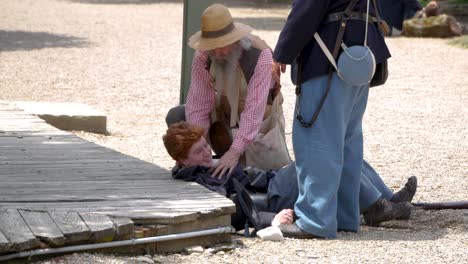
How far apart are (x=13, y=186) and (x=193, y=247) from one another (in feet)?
3.69

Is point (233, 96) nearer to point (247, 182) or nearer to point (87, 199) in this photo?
point (247, 182)

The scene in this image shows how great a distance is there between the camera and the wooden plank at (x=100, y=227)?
4859mm

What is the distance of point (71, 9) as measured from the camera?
25219 millimetres

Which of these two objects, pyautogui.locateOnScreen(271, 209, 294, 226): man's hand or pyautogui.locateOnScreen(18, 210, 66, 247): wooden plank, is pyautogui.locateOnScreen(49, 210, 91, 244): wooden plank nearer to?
pyautogui.locateOnScreen(18, 210, 66, 247): wooden plank

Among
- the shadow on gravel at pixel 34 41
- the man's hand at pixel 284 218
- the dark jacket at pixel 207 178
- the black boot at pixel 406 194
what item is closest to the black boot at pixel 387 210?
the black boot at pixel 406 194

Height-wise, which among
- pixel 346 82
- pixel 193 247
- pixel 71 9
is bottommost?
pixel 71 9

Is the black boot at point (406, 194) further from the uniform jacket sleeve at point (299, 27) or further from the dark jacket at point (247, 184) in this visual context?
the uniform jacket sleeve at point (299, 27)

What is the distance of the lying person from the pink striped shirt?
0.21m

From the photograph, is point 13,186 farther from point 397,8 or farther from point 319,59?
point 397,8

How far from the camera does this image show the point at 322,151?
5.54 meters

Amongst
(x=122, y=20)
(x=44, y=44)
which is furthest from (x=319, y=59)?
(x=122, y=20)

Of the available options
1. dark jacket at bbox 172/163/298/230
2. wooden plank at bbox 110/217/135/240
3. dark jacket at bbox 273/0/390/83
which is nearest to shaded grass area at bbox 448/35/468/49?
dark jacket at bbox 172/163/298/230

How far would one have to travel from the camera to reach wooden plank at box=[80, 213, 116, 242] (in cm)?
486

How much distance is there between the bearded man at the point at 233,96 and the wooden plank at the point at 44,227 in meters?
1.33
